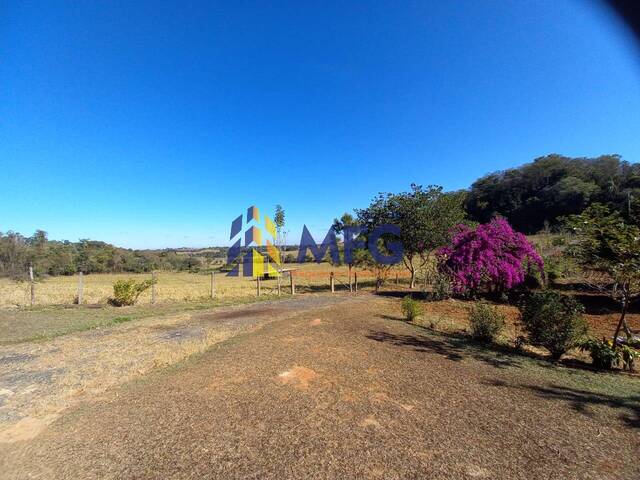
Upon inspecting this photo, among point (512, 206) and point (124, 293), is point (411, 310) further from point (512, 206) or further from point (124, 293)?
point (512, 206)

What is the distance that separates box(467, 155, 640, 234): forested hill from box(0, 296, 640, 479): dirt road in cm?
4066

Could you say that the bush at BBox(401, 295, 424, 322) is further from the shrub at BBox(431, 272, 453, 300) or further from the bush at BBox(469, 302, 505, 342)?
the shrub at BBox(431, 272, 453, 300)

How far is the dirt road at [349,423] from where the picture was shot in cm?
254

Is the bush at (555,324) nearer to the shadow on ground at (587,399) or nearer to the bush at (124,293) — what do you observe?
the shadow on ground at (587,399)

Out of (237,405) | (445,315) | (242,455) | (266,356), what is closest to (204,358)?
(266,356)

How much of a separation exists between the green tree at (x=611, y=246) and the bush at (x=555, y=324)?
555 millimetres

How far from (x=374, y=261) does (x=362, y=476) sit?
15539 millimetres

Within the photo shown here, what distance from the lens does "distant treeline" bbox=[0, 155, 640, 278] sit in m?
31.5

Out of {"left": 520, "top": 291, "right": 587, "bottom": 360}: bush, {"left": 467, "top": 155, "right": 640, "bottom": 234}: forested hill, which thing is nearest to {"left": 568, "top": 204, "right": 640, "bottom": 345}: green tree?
{"left": 520, "top": 291, "right": 587, "bottom": 360}: bush

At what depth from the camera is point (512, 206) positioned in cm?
4662

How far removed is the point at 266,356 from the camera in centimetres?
542

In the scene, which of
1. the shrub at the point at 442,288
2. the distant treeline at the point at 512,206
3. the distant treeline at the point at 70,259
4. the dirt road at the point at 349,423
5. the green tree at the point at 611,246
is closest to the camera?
the dirt road at the point at 349,423

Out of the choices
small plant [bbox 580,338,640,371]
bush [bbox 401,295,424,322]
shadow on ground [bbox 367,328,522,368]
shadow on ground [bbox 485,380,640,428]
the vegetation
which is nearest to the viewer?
shadow on ground [bbox 485,380,640,428]

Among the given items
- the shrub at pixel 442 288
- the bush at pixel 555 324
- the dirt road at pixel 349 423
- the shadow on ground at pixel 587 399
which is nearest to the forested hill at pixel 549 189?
the shrub at pixel 442 288
